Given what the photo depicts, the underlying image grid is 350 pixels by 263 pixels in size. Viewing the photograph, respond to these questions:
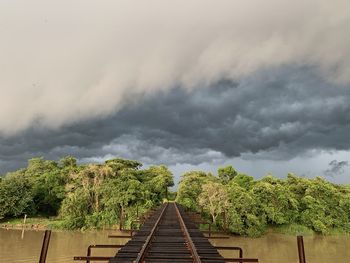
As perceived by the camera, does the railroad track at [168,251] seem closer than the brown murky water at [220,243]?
Yes

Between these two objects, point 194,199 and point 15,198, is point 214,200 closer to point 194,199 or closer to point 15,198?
point 194,199

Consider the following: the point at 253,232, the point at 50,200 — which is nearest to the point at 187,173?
the point at 253,232

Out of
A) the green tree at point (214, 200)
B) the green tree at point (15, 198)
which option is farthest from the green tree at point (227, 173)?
the green tree at point (15, 198)

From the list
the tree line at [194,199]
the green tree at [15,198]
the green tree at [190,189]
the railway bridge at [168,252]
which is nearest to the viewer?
the railway bridge at [168,252]

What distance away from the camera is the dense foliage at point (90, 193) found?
48156mm

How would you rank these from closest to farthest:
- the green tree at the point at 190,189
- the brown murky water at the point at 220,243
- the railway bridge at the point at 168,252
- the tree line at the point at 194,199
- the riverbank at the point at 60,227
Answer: the railway bridge at the point at 168,252
the brown murky water at the point at 220,243
the tree line at the point at 194,199
the riverbank at the point at 60,227
the green tree at the point at 190,189

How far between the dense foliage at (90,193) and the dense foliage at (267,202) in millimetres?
5646

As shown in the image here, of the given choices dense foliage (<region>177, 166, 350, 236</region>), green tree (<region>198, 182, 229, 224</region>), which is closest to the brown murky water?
dense foliage (<region>177, 166, 350, 236</region>)

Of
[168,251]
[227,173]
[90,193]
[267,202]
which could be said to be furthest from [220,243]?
[168,251]

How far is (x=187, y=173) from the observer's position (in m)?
51.7

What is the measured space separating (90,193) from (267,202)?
24661 millimetres

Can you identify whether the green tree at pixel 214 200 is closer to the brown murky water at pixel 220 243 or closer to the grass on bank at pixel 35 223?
the brown murky water at pixel 220 243

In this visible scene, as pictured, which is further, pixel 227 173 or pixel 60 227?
pixel 227 173

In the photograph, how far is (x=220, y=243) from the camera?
→ 120ft
